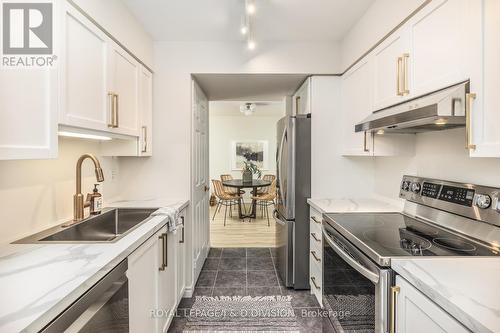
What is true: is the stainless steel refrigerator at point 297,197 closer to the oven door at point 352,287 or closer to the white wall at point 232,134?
the oven door at point 352,287

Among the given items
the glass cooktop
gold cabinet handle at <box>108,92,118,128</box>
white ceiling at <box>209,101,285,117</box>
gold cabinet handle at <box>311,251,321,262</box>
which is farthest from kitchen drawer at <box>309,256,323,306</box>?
white ceiling at <box>209,101,285,117</box>

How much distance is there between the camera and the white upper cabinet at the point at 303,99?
2.59 metres

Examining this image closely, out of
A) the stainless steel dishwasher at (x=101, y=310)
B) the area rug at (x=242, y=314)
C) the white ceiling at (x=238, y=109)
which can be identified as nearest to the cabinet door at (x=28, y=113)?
the stainless steel dishwasher at (x=101, y=310)

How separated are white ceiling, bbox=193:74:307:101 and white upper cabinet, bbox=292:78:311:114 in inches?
2.4

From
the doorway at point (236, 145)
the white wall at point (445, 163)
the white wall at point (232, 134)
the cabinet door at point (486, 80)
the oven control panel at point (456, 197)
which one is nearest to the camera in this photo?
the cabinet door at point (486, 80)

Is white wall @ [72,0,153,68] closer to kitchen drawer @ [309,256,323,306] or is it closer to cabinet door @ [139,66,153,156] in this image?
cabinet door @ [139,66,153,156]

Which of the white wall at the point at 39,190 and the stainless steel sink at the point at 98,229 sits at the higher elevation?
the white wall at the point at 39,190

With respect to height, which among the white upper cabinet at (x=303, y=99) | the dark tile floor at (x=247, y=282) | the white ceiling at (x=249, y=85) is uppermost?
the white ceiling at (x=249, y=85)

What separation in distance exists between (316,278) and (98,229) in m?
1.75

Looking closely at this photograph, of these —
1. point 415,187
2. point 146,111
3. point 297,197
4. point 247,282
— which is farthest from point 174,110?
point 415,187

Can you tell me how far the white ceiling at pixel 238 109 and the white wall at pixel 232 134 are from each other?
21cm

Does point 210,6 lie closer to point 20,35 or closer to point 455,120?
point 20,35

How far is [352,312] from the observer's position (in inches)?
53.0

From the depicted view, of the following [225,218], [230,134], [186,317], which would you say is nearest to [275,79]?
[186,317]
